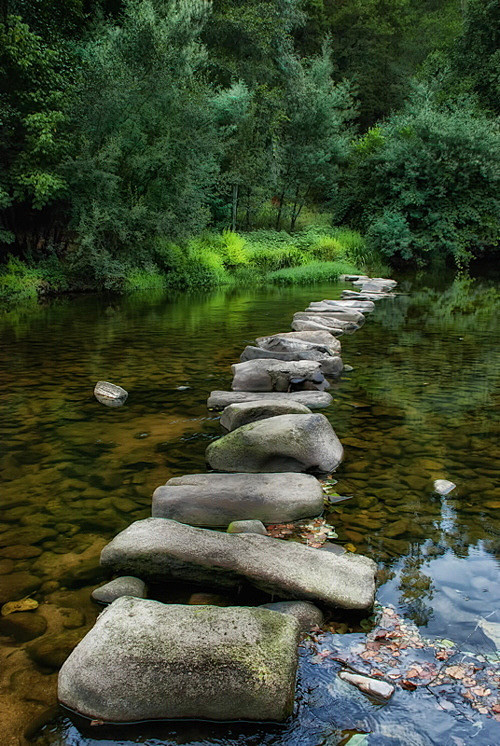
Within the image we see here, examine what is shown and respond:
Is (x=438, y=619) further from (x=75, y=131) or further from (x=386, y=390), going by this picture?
(x=75, y=131)

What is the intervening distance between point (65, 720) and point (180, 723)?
1.26ft

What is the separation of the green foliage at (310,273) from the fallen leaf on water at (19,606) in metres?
16.5

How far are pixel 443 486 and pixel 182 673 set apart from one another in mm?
2273

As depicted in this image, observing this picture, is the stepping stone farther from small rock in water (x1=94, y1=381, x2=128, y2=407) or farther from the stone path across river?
the stone path across river

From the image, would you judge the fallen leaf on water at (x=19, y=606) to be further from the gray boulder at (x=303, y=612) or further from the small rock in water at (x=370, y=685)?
the small rock in water at (x=370, y=685)

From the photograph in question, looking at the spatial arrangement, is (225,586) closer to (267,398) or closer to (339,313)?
(267,398)

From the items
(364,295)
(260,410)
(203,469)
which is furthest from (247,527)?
(364,295)

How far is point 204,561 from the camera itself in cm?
262

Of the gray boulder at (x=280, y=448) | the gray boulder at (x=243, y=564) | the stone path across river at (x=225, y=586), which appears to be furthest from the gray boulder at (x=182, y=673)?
the gray boulder at (x=280, y=448)

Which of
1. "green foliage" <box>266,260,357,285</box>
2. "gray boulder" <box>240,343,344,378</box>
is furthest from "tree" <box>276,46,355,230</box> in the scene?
"gray boulder" <box>240,343,344,378</box>

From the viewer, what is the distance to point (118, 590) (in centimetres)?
255

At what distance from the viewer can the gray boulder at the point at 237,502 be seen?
10.7ft

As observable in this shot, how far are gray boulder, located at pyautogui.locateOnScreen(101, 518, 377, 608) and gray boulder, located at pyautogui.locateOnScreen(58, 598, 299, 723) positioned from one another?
0.43 metres

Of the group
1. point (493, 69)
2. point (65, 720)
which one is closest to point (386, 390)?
point (65, 720)
